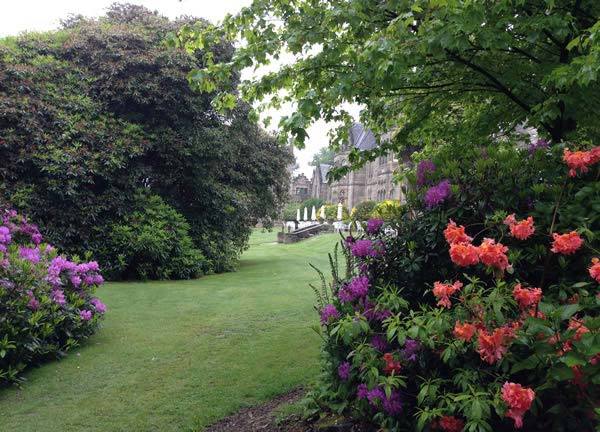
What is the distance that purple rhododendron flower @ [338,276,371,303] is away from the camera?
3.36 metres

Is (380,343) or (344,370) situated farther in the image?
(344,370)

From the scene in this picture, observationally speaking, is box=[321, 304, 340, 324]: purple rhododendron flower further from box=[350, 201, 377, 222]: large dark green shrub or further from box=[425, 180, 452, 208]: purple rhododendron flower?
box=[425, 180, 452, 208]: purple rhododendron flower

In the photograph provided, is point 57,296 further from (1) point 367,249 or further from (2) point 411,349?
(2) point 411,349

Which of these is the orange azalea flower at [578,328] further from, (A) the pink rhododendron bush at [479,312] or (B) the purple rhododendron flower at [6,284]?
(B) the purple rhododendron flower at [6,284]

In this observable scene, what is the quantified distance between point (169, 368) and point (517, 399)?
4499 mm

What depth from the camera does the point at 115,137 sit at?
Result: 13.3 m

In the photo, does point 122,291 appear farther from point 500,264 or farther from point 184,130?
point 500,264

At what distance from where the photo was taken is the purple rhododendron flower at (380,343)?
3086 mm

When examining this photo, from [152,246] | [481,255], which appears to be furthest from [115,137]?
[481,255]

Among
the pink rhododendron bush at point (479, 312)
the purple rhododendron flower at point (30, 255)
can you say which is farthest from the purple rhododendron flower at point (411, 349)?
the purple rhododendron flower at point (30, 255)

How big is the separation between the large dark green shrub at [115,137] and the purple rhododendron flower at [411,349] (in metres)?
10.3

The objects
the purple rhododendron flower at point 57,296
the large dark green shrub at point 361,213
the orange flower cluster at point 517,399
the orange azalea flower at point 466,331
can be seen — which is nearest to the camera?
the orange flower cluster at point 517,399

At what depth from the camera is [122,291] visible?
35.3 ft

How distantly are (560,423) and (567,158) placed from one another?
169 centimetres
